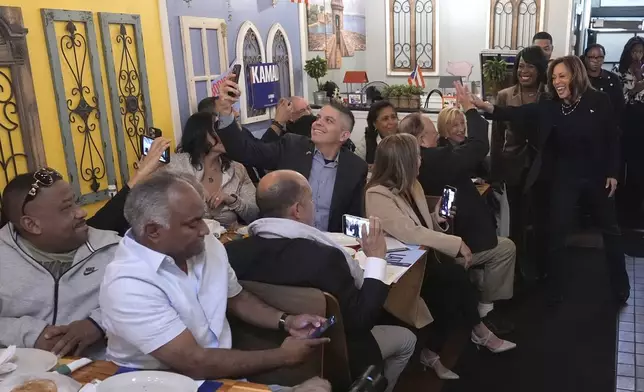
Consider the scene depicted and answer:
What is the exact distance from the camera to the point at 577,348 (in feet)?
10.2

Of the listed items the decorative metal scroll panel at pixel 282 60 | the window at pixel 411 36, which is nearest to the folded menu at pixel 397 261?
the decorative metal scroll panel at pixel 282 60

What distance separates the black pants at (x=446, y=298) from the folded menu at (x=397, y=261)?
0.95ft

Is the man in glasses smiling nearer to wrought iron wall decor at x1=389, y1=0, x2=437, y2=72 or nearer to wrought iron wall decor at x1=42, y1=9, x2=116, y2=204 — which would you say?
wrought iron wall decor at x1=42, y1=9, x2=116, y2=204

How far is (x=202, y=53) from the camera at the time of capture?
4074 mm

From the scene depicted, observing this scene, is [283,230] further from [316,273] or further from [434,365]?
[434,365]

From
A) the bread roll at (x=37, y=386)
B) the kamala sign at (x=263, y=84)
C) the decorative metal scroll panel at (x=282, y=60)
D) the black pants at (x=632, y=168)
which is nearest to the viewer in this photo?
the bread roll at (x=37, y=386)

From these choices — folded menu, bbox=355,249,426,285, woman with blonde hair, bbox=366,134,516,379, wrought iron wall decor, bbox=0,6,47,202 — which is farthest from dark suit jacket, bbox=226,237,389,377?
wrought iron wall decor, bbox=0,6,47,202

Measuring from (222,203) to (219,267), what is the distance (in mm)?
1611

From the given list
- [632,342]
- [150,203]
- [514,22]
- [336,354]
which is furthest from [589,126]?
[514,22]

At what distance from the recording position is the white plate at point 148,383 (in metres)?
1.40

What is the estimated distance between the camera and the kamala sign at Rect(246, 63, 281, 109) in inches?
182

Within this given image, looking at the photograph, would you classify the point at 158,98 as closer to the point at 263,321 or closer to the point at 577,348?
the point at 263,321

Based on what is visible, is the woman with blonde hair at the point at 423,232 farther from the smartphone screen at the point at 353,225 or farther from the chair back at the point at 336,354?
the chair back at the point at 336,354

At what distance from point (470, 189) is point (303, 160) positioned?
92 cm
